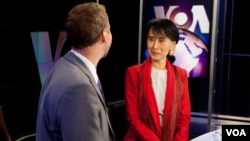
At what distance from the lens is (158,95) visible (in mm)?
2418

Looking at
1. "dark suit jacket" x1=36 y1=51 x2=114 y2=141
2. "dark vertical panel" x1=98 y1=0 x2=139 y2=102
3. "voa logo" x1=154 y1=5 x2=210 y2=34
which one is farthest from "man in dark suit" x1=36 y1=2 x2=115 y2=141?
"dark vertical panel" x1=98 y1=0 x2=139 y2=102

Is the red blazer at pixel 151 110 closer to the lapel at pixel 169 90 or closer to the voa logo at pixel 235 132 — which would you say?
the lapel at pixel 169 90

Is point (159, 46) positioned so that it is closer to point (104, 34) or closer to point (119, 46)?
point (104, 34)

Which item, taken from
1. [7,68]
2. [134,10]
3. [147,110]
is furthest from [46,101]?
[134,10]

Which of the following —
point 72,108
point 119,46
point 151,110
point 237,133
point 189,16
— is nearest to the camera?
point 72,108

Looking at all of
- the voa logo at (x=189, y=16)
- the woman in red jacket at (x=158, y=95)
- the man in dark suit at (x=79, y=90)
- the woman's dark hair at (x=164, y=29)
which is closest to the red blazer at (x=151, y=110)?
the woman in red jacket at (x=158, y=95)

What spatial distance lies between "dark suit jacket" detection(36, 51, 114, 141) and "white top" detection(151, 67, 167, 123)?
3.30 feet

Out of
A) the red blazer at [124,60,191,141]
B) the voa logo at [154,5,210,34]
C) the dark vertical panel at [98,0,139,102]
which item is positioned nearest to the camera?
the red blazer at [124,60,191,141]

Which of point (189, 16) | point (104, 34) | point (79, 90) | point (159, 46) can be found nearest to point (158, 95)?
point (159, 46)

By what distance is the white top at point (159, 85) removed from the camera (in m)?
2.40

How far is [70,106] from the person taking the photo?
1.30 meters

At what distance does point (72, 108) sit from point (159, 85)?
1.22 meters

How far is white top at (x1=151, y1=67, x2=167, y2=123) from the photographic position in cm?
240

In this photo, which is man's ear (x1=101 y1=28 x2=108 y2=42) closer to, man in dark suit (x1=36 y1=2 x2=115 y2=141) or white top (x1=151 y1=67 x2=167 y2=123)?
man in dark suit (x1=36 y1=2 x2=115 y2=141)
